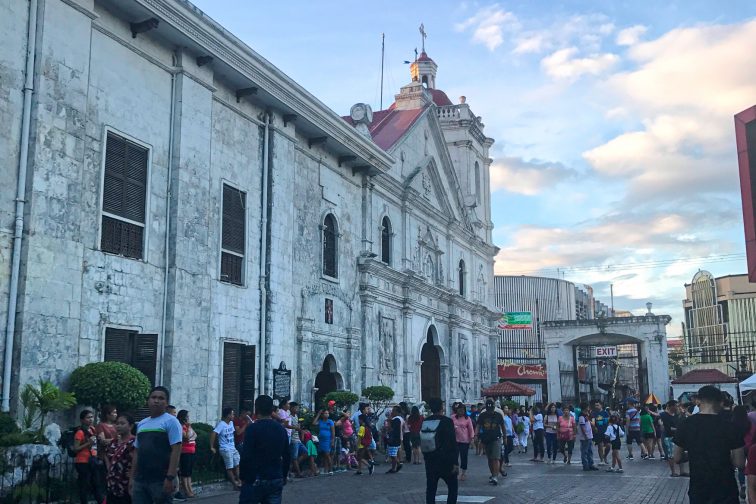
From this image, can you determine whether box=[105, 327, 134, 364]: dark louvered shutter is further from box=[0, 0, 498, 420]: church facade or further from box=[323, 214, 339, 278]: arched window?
box=[323, 214, 339, 278]: arched window

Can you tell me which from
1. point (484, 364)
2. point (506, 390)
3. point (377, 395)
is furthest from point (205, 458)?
point (484, 364)

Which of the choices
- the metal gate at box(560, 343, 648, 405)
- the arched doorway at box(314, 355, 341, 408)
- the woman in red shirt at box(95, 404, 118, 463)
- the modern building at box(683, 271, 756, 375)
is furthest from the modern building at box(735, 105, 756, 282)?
the modern building at box(683, 271, 756, 375)

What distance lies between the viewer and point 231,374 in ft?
61.8

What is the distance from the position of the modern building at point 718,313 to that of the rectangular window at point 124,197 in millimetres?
72281

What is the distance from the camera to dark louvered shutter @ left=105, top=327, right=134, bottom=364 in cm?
1508

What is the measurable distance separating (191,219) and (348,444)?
6924mm

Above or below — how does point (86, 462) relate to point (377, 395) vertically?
below

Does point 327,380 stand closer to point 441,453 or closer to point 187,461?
point 187,461

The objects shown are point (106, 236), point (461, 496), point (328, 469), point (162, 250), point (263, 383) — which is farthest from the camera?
point (263, 383)

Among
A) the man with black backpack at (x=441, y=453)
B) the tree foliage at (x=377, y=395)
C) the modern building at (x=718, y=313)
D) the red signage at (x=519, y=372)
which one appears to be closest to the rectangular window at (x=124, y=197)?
the man with black backpack at (x=441, y=453)

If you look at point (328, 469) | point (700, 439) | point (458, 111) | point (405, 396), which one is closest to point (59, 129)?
point (328, 469)

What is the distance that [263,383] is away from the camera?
64.7ft

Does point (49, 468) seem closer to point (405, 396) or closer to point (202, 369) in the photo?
point (202, 369)

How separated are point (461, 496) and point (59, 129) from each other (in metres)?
9.53
